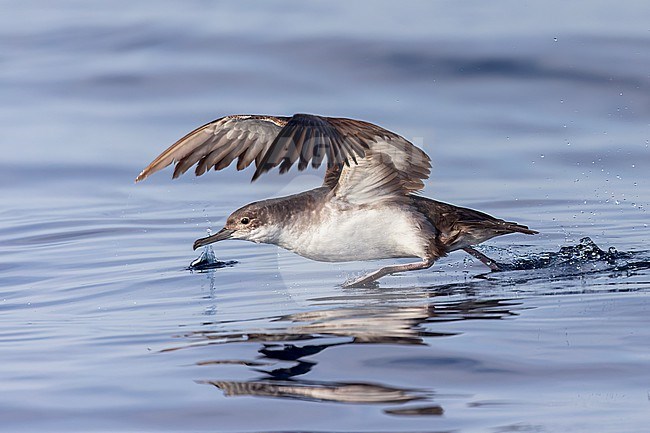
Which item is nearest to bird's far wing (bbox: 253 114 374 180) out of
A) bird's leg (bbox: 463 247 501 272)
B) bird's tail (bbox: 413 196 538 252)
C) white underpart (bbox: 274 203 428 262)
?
white underpart (bbox: 274 203 428 262)

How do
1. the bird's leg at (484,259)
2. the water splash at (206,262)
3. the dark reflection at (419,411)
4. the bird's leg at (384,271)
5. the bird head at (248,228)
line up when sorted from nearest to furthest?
the dark reflection at (419,411) → the bird's leg at (384,271) → the bird head at (248,228) → the bird's leg at (484,259) → the water splash at (206,262)

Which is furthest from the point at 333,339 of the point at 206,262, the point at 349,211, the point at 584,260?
the point at 206,262

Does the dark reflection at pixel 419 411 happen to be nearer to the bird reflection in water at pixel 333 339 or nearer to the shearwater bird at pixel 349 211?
the bird reflection in water at pixel 333 339

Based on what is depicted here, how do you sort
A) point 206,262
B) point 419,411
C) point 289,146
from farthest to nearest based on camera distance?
point 206,262 < point 289,146 < point 419,411

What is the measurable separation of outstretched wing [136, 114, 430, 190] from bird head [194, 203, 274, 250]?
38 centimetres

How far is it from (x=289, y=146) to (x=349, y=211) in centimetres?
146

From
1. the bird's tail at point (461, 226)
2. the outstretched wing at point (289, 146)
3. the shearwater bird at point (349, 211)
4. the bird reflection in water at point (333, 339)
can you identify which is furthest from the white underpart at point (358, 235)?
the bird reflection in water at point (333, 339)

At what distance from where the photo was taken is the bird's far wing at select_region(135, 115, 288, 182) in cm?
852

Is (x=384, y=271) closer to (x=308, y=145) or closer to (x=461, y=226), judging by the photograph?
(x=461, y=226)

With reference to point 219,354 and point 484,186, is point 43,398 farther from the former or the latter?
point 484,186

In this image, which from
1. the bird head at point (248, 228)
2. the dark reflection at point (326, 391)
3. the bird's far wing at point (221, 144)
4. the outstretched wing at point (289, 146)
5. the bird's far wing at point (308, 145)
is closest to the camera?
the dark reflection at point (326, 391)

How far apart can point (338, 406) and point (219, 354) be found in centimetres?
121

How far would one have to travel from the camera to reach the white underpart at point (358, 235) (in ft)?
28.3

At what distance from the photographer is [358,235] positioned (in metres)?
8.62
